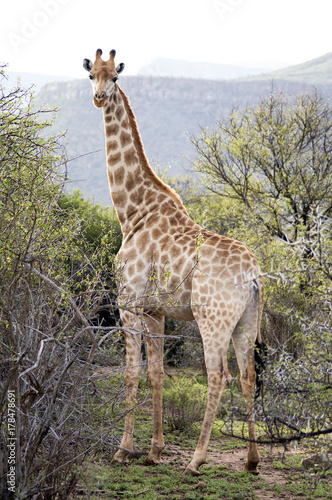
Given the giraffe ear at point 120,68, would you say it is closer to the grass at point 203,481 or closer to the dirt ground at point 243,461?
the grass at point 203,481

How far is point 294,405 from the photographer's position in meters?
4.27

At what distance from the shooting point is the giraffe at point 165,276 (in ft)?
19.8

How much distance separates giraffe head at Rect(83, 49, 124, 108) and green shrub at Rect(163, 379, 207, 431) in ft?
14.0

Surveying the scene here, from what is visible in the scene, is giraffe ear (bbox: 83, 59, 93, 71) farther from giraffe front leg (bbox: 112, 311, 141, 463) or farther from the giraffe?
giraffe front leg (bbox: 112, 311, 141, 463)

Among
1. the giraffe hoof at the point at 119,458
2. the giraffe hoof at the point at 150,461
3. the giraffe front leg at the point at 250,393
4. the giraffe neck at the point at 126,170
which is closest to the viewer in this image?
the giraffe front leg at the point at 250,393

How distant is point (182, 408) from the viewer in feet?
26.7

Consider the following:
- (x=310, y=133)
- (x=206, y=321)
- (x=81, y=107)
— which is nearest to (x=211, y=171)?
(x=310, y=133)

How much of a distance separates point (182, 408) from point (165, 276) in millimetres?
2964

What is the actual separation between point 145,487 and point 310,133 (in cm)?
1211

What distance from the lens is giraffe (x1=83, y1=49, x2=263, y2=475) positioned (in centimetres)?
602

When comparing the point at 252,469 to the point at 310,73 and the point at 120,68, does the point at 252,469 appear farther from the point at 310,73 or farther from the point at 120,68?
the point at 310,73

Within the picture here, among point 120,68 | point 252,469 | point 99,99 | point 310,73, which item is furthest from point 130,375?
point 310,73

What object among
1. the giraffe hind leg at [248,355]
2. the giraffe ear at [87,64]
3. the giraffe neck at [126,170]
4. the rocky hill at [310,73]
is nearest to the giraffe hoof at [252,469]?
the giraffe hind leg at [248,355]

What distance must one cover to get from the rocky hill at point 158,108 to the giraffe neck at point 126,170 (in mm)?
61943
